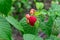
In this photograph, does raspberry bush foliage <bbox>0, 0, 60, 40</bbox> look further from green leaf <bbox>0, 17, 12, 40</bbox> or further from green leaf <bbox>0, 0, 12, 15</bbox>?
green leaf <bbox>0, 17, 12, 40</bbox>

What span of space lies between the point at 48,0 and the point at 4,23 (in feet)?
7.20

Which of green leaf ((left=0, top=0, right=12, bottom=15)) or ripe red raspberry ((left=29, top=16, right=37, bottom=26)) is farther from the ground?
green leaf ((left=0, top=0, right=12, bottom=15))

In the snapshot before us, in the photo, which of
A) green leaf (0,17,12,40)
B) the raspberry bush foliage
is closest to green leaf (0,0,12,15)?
the raspberry bush foliage

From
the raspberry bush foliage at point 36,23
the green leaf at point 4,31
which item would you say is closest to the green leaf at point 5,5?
the raspberry bush foliage at point 36,23

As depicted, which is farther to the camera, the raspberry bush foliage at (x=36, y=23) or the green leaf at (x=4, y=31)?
the raspberry bush foliage at (x=36, y=23)

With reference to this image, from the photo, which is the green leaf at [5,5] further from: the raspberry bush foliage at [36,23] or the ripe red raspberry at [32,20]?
the ripe red raspberry at [32,20]

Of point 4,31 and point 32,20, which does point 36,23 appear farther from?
point 4,31

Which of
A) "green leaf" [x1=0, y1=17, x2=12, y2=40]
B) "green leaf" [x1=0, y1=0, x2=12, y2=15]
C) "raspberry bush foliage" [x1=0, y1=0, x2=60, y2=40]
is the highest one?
"green leaf" [x1=0, y1=0, x2=12, y2=15]

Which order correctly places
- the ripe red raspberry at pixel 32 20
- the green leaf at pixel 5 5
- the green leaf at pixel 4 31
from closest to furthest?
the green leaf at pixel 4 31, the green leaf at pixel 5 5, the ripe red raspberry at pixel 32 20

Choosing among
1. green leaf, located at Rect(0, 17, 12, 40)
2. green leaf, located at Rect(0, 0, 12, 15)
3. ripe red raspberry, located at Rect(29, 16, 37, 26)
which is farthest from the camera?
ripe red raspberry, located at Rect(29, 16, 37, 26)

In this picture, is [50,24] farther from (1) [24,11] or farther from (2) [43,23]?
(1) [24,11]

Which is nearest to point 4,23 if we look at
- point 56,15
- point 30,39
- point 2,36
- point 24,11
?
point 2,36

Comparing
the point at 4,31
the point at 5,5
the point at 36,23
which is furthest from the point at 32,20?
the point at 4,31

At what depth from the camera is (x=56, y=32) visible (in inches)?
46.3
